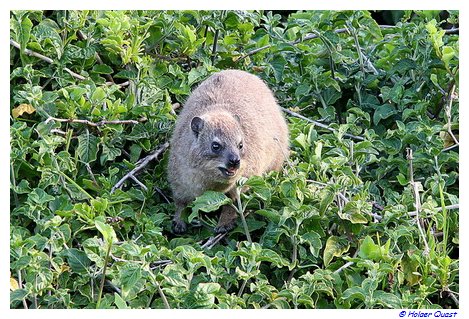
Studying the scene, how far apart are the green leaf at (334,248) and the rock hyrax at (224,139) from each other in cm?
68

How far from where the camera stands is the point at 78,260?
525 cm

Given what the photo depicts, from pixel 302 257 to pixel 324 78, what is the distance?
183 cm

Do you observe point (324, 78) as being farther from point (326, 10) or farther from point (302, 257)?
point (302, 257)

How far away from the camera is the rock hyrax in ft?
19.1

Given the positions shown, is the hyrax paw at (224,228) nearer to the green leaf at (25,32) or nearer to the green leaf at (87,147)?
the green leaf at (87,147)

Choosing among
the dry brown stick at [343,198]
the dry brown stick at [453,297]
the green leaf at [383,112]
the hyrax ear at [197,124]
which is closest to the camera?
the dry brown stick at [453,297]

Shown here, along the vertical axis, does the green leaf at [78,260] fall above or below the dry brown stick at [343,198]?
below

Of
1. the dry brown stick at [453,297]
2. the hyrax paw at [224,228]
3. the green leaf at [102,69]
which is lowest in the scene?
the dry brown stick at [453,297]

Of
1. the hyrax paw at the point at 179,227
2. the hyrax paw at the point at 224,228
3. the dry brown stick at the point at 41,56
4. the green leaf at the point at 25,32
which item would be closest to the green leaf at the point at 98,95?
the dry brown stick at the point at 41,56

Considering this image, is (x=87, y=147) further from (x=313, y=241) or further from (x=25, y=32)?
(x=313, y=241)

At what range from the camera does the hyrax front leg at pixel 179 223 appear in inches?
236

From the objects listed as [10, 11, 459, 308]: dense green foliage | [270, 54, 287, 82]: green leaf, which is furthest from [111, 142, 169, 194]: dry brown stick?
[270, 54, 287, 82]: green leaf

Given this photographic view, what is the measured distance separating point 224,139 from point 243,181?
41 centimetres

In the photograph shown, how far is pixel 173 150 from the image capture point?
244 inches
